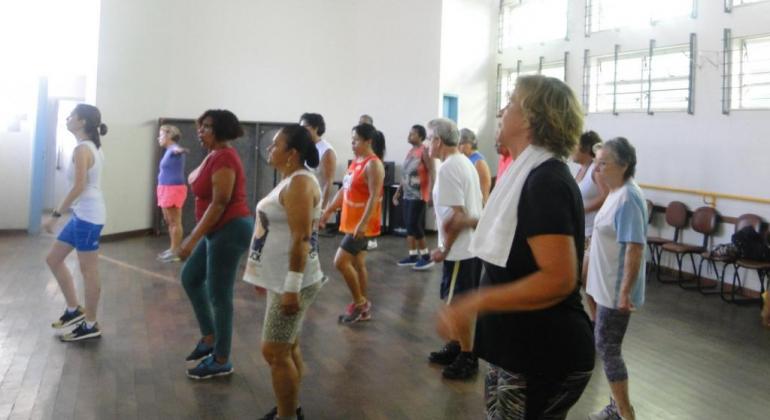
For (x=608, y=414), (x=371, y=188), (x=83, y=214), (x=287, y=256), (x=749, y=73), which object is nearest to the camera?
(x=287, y=256)

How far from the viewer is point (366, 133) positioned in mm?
4938

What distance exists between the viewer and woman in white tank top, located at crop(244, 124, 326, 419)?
287 centimetres

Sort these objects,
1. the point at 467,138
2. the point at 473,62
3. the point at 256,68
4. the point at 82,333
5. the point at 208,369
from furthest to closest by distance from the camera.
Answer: the point at 473,62 → the point at 256,68 → the point at 467,138 → the point at 82,333 → the point at 208,369

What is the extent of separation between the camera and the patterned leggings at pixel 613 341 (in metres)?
3.12

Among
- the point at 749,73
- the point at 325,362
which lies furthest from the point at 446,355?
the point at 749,73

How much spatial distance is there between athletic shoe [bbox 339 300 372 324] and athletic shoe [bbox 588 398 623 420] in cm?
220

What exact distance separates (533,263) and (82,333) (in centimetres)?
380

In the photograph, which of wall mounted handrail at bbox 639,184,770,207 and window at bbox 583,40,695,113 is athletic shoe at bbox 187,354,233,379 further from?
window at bbox 583,40,695,113

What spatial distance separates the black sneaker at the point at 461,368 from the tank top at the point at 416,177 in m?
3.93

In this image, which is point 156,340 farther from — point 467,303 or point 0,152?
point 0,152

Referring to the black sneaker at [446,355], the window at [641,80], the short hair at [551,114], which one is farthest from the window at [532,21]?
A: the short hair at [551,114]

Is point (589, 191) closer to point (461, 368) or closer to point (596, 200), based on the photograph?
point (596, 200)

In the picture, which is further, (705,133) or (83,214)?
(705,133)

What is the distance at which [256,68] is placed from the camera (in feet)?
33.7
